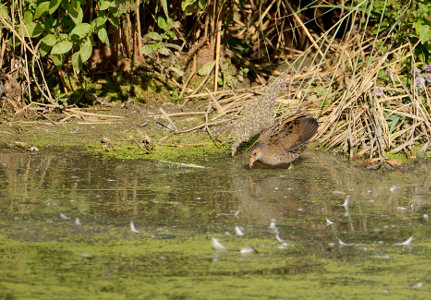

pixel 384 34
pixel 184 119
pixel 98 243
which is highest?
pixel 384 34

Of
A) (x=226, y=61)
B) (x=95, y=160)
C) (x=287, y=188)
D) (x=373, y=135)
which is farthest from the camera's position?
(x=226, y=61)

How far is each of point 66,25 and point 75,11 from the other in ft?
1.41

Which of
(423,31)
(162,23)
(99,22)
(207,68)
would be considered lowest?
(207,68)

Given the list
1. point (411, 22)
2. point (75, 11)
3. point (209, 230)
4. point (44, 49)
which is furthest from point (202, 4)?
point (209, 230)

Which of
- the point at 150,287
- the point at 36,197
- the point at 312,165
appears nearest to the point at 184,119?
the point at 312,165

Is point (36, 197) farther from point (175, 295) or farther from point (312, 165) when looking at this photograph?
point (312, 165)

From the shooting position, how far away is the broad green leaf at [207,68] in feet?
23.9

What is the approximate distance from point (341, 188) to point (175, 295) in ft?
7.30

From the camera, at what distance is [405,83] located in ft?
21.2

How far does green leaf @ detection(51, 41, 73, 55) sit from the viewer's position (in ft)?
20.5

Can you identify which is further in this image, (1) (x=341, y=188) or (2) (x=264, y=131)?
(2) (x=264, y=131)

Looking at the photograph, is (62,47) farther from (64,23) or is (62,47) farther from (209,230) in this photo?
(209,230)

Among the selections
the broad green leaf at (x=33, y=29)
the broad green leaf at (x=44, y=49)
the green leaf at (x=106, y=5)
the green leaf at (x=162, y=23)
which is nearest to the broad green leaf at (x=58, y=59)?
the broad green leaf at (x=44, y=49)

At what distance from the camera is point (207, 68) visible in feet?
23.9
